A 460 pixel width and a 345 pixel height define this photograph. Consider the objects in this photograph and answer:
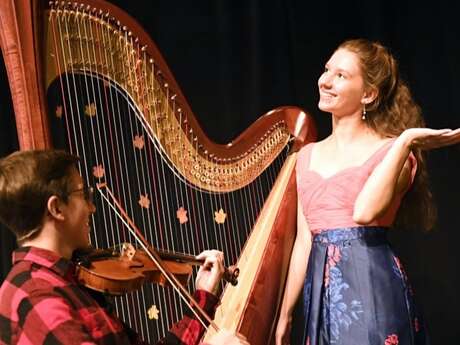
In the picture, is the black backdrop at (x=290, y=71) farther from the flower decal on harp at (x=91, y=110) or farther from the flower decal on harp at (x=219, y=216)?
the flower decal on harp at (x=91, y=110)

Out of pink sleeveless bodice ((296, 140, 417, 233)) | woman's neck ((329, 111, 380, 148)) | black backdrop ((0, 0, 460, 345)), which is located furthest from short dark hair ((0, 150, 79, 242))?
black backdrop ((0, 0, 460, 345))

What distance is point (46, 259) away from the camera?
119cm

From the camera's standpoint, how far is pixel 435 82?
2746mm

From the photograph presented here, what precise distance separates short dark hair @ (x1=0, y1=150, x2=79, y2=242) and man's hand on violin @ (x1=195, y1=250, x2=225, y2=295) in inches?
15.8

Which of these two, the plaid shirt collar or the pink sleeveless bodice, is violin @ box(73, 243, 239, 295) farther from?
the pink sleeveless bodice

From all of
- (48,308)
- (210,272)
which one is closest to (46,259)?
(48,308)

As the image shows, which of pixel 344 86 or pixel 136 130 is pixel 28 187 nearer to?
pixel 136 130

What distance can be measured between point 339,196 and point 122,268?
0.64m

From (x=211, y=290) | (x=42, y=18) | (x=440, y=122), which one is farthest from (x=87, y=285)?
(x=440, y=122)

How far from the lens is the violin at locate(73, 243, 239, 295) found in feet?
3.99

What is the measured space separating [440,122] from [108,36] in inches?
66.4

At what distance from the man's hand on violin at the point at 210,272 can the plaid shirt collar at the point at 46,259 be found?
0.37 m

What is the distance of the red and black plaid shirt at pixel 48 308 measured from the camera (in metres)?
1.09

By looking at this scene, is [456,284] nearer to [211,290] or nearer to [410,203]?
[410,203]
